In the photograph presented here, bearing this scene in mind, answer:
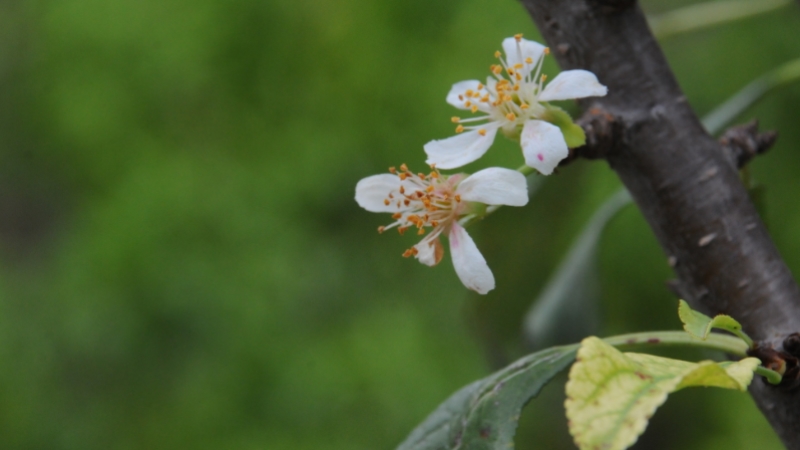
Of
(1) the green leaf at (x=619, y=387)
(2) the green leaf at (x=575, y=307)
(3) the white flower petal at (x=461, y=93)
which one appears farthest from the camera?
(2) the green leaf at (x=575, y=307)

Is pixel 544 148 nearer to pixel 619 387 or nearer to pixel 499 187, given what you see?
pixel 499 187

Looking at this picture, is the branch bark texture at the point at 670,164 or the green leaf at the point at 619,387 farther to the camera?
the branch bark texture at the point at 670,164

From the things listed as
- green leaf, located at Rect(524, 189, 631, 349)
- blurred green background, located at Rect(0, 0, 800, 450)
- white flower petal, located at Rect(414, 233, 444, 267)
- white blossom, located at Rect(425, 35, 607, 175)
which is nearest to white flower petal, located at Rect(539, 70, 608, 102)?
white blossom, located at Rect(425, 35, 607, 175)

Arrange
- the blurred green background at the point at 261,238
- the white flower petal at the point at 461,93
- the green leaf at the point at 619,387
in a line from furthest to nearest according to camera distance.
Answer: the blurred green background at the point at 261,238, the white flower petal at the point at 461,93, the green leaf at the point at 619,387

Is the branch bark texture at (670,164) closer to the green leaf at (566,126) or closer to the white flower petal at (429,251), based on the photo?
the green leaf at (566,126)

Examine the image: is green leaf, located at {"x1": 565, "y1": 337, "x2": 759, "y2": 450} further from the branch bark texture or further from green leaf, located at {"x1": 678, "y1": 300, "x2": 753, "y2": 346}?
the branch bark texture

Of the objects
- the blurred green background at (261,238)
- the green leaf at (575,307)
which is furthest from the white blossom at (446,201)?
the blurred green background at (261,238)
